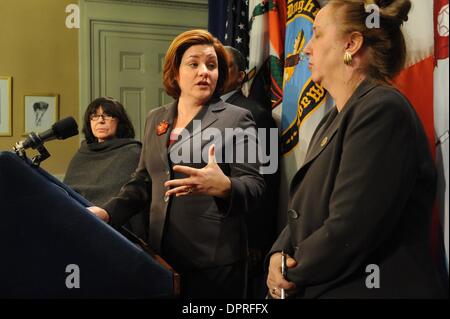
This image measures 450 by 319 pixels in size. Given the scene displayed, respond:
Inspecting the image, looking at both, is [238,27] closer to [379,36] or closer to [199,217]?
[199,217]

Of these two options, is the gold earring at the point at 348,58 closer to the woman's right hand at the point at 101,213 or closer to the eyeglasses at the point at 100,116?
the woman's right hand at the point at 101,213

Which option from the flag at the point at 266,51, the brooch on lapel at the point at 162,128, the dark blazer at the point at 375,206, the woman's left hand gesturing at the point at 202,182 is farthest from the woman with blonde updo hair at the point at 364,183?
the flag at the point at 266,51

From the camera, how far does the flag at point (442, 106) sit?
855 millimetres

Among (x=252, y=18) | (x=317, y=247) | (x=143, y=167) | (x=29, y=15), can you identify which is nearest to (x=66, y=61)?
(x=29, y=15)

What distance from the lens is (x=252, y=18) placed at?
1684 mm

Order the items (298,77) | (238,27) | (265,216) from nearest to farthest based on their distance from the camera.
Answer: (298,77), (265,216), (238,27)

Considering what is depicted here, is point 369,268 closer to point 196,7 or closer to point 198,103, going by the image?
point 198,103

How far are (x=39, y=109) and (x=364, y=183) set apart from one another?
6.99 ft

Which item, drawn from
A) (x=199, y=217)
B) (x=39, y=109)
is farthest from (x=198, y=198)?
(x=39, y=109)

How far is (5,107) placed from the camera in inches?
99.6

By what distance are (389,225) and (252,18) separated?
3.51 ft

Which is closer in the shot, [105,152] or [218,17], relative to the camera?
[105,152]

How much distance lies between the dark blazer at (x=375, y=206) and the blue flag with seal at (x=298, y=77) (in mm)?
442

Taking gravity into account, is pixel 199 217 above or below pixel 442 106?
below
